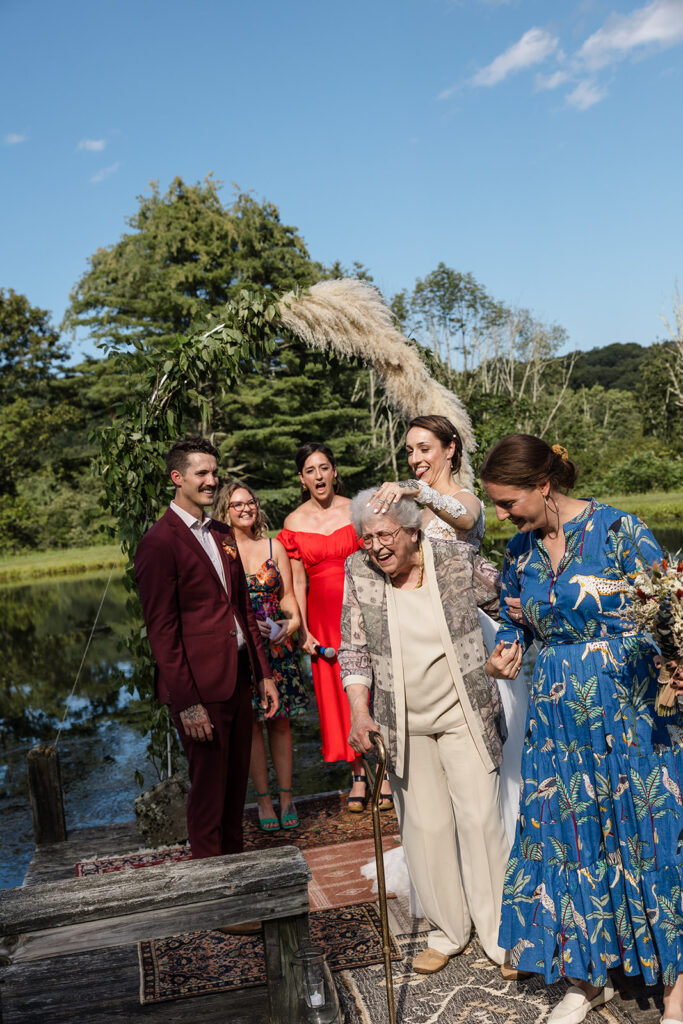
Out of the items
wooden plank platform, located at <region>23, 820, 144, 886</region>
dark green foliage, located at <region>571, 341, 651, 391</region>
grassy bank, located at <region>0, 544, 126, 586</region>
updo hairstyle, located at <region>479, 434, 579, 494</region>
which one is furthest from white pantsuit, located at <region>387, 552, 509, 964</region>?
dark green foliage, located at <region>571, 341, 651, 391</region>

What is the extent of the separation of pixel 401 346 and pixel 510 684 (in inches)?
116

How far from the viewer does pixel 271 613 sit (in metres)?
5.20

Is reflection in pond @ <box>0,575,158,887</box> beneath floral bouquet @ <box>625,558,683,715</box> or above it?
beneath

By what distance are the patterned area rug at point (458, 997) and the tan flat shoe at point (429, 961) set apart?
0.07 ft

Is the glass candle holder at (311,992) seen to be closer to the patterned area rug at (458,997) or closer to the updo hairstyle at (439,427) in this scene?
the patterned area rug at (458,997)

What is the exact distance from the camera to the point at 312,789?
24.3ft

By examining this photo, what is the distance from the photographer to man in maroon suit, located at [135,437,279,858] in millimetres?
3746

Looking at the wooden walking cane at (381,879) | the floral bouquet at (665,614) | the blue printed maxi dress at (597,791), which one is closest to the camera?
the floral bouquet at (665,614)

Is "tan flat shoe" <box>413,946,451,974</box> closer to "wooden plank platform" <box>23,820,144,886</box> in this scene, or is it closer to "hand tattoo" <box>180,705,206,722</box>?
"hand tattoo" <box>180,705,206,722</box>

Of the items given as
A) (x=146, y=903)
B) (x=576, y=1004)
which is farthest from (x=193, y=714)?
(x=576, y=1004)

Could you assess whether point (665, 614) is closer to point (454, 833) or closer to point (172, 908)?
point (454, 833)

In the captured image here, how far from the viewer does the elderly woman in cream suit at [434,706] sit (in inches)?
128

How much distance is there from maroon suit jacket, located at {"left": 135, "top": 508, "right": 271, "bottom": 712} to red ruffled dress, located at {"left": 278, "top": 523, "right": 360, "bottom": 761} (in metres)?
1.30

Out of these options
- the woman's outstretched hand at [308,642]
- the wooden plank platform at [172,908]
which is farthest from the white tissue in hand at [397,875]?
the woman's outstretched hand at [308,642]
